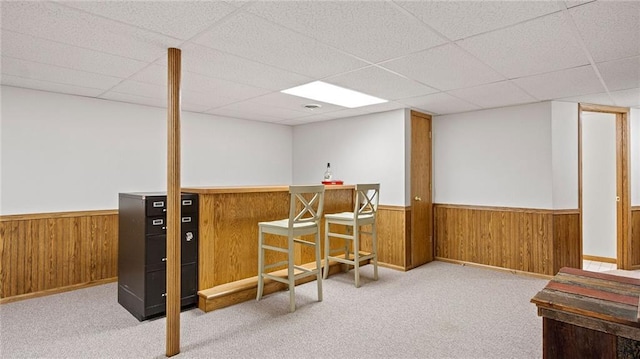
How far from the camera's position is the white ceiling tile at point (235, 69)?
2666 millimetres

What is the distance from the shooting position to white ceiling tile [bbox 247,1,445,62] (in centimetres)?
193

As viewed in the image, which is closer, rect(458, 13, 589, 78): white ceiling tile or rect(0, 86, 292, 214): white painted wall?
rect(458, 13, 589, 78): white ceiling tile

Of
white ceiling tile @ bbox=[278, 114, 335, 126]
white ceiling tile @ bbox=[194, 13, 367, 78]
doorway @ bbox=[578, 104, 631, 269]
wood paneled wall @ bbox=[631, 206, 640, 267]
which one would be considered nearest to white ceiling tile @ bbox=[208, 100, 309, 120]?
white ceiling tile @ bbox=[278, 114, 335, 126]

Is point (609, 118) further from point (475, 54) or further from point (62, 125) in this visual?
point (62, 125)

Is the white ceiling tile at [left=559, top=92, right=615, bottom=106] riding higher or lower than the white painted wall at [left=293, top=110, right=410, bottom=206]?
higher

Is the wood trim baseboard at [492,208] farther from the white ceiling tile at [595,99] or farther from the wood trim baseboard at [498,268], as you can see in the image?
the white ceiling tile at [595,99]

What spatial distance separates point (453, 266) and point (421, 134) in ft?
6.35

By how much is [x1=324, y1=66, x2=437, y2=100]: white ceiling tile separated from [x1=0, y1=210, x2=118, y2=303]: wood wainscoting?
10.6 ft

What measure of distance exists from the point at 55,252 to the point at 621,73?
5941 mm

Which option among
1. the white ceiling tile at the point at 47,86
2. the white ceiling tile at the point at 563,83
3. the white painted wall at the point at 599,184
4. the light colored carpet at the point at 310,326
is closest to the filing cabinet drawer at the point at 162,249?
the light colored carpet at the point at 310,326

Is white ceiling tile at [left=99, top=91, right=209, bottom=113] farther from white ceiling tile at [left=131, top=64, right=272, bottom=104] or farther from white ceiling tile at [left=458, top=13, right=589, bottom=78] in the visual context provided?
white ceiling tile at [left=458, top=13, right=589, bottom=78]

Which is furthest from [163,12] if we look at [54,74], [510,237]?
[510,237]

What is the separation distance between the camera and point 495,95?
3.97 metres

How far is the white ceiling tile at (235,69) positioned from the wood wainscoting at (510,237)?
10.3 feet
